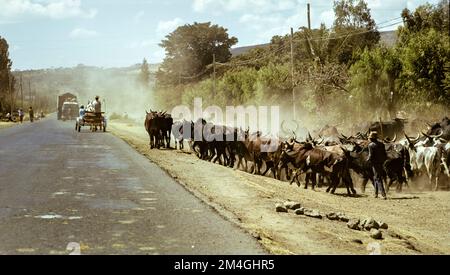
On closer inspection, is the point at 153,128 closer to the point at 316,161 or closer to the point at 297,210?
the point at 316,161

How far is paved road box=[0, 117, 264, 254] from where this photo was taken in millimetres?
7797

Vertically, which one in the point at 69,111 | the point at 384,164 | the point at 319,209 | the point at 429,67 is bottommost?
the point at 319,209

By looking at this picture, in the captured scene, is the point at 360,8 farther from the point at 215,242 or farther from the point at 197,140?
the point at 215,242

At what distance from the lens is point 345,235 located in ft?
30.9

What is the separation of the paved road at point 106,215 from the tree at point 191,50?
64.7 m

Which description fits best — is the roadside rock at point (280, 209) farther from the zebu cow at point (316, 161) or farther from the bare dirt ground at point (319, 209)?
the zebu cow at point (316, 161)

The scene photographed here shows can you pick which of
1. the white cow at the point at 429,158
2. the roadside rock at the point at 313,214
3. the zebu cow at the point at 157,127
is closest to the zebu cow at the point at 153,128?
the zebu cow at the point at 157,127

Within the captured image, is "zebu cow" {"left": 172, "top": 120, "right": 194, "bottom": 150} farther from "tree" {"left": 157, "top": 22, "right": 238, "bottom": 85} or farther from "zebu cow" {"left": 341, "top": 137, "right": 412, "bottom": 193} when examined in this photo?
"tree" {"left": 157, "top": 22, "right": 238, "bottom": 85}

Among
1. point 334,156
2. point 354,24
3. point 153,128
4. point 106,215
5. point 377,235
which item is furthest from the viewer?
point 354,24

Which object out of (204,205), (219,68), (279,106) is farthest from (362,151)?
(219,68)

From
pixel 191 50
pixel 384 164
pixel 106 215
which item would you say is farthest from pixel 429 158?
pixel 191 50

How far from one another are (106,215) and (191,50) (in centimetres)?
7376

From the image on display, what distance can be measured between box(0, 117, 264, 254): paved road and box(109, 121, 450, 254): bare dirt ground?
0.52m

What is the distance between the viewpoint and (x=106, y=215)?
9898 mm
